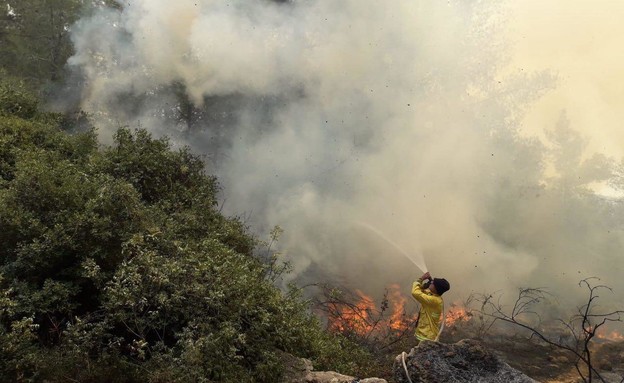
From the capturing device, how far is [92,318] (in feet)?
13.5

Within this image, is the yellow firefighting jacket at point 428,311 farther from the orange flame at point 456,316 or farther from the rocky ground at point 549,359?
the orange flame at point 456,316

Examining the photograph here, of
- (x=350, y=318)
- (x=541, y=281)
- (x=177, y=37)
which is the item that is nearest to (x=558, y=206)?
(x=541, y=281)

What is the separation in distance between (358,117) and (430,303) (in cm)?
953

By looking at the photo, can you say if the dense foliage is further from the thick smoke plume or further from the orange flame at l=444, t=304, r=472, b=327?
the thick smoke plume

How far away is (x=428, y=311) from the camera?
529cm

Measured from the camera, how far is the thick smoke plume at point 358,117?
1270cm

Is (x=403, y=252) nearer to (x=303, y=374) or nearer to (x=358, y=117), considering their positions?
(x=358, y=117)

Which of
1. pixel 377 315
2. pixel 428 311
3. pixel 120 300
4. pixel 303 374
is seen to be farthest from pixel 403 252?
pixel 120 300

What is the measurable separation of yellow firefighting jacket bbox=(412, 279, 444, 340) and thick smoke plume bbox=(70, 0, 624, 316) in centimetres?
671

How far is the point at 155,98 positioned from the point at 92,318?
10752mm

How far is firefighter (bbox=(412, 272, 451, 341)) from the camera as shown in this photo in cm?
518

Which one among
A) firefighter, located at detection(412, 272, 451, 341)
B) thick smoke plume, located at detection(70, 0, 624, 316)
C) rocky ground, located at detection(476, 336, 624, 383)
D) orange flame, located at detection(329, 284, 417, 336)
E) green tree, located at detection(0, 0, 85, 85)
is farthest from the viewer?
green tree, located at detection(0, 0, 85, 85)

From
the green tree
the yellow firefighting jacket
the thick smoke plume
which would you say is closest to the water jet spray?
the thick smoke plume

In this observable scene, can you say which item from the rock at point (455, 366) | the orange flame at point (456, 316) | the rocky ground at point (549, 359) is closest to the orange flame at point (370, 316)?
the orange flame at point (456, 316)
